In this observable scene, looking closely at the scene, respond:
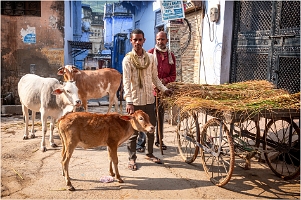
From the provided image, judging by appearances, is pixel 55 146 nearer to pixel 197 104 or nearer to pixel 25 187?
pixel 25 187

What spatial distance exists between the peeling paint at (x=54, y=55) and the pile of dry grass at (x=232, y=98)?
6.76 m

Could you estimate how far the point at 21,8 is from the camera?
988cm

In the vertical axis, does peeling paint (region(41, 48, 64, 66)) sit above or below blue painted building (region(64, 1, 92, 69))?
below

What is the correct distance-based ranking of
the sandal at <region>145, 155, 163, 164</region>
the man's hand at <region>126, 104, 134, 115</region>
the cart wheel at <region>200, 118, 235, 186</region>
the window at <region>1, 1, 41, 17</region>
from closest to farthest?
the cart wheel at <region>200, 118, 235, 186</region> → the man's hand at <region>126, 104, 134, 115</region> → the sandal at <region>145, 155, 163, 164</region> → the window at <region>1, 1, 41, 17</region>

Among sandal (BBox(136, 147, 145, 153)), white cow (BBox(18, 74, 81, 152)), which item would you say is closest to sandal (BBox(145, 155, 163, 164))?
sandal (BBox(136, 147, 145, 153))

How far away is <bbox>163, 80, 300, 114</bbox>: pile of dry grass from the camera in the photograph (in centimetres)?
339

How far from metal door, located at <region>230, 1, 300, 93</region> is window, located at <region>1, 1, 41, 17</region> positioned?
718cm

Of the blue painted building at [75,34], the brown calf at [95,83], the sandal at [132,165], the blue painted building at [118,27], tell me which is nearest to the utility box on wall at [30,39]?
the blue painted building at [75,34]

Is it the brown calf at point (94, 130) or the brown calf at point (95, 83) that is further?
the brown calf at point (95, 83)

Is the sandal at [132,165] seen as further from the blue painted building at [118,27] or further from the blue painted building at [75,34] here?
the blue painted building at [118,27]

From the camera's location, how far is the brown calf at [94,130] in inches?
146

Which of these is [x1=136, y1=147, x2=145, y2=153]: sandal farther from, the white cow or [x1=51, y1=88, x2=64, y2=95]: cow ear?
[x1=51, y1=88, x2=64, y2=95]: cow ear

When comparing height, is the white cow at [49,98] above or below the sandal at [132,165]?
above

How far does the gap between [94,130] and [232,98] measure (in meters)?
2.14
